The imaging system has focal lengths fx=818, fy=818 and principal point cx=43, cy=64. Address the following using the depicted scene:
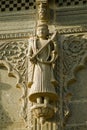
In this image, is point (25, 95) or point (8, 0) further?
point (8, 0)

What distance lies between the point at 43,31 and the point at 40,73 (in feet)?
2.13

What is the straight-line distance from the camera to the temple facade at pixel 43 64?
1029 centimetres

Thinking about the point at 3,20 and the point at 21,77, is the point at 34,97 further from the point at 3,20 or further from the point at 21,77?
the point at 3,20

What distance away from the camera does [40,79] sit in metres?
10.3

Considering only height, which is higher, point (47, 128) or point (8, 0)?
point (8, 0)

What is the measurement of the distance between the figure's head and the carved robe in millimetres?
105

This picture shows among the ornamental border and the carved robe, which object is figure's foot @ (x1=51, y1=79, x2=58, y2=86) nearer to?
the carved robe

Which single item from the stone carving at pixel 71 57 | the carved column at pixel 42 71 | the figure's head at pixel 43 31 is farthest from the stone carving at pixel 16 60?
the stone carving at pixel 71 57

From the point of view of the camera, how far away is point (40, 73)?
10312 millimetres

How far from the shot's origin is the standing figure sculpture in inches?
403

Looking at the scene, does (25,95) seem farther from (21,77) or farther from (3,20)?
(3,20)

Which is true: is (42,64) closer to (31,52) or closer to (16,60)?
(31,52)

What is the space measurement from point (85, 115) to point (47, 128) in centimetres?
52

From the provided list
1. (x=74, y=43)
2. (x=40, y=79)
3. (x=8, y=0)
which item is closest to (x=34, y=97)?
(x=40, y=79)
